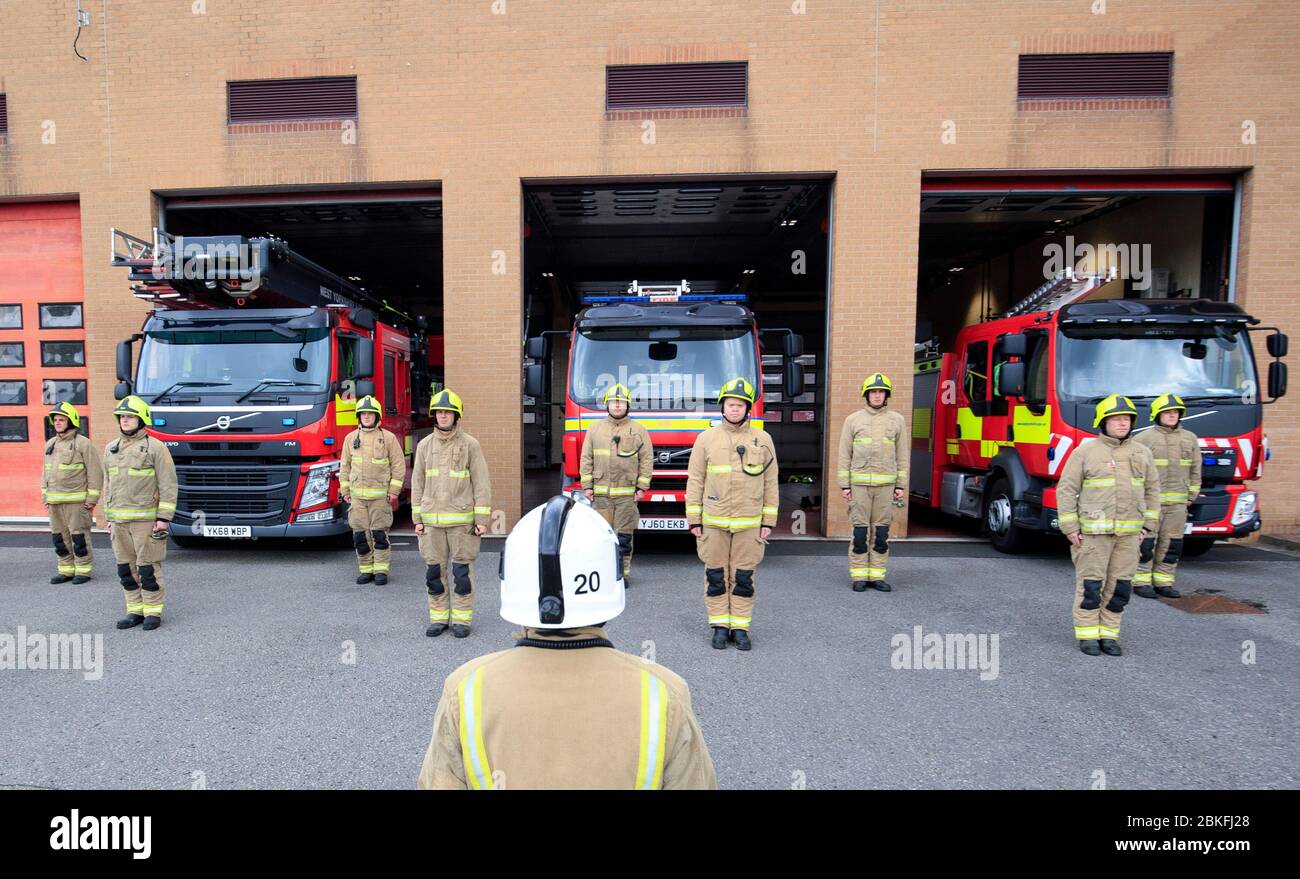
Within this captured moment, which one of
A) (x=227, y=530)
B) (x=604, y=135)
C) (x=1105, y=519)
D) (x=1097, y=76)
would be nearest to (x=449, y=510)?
(x=227, y=530)

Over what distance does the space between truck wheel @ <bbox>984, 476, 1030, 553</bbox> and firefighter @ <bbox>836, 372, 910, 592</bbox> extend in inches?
86.0

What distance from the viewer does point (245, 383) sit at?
7.51m

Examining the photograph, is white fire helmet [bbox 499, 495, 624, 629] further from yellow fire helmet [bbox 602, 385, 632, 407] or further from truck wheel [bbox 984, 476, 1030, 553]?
truck wheel [bbox 984, 476, 1030, 553]

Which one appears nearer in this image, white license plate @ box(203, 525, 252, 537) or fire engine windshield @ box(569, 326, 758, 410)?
white license plate @ box(203, 525, 252, 537)

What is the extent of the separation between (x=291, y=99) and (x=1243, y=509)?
1261cm

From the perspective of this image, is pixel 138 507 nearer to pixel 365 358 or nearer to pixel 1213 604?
pixel 365 358

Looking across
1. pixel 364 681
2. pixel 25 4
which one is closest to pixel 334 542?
pixel 364 681

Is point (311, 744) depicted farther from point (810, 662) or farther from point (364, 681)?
point (810, 662)

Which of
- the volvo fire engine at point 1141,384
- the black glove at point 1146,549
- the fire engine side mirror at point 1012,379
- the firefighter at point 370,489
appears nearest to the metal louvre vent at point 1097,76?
the volvo fire engine at point 1141,384

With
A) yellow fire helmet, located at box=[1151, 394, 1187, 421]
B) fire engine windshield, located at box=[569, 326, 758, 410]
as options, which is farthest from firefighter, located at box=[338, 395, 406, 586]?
yellow fire helmet, located at box=[1151, 394, 1187, 421]

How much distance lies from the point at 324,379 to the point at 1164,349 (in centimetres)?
903

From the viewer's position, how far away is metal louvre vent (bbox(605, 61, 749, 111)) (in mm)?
9133

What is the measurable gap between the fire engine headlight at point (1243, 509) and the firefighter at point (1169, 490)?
92 cm

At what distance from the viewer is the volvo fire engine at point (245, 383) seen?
7.34m
